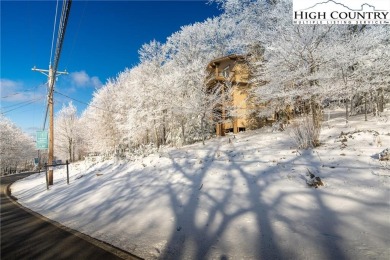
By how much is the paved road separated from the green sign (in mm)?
10374

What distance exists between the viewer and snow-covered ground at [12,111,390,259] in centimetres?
457

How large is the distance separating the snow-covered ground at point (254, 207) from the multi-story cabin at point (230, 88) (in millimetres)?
13337

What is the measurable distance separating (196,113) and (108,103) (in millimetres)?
19757

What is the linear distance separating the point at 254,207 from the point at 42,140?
51.8ft

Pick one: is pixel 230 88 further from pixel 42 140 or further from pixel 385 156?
pixel 385 156

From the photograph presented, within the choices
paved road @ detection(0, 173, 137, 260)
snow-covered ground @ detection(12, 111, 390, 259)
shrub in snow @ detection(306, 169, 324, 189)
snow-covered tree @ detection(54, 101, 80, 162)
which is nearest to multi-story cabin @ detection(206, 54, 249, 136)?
snow-covered ground @ detection(12, 111, 390, 259)

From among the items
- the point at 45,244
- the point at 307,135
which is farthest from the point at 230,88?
the point at 45,244

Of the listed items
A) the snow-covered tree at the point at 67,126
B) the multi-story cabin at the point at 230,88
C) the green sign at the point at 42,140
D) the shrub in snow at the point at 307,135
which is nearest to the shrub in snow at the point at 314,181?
the shrub in snow at the point at 307,135

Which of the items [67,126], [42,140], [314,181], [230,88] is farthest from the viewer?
[67,126]

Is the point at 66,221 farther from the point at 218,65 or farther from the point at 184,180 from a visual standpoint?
the point at 218,65

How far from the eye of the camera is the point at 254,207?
6184mm

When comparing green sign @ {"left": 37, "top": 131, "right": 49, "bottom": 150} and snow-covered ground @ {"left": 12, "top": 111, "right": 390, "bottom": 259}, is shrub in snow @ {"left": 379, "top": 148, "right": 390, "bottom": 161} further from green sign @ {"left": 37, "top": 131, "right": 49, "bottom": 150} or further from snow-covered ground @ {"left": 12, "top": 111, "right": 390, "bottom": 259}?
green sign @ {"left": 37, "top": 131, "right": 49, "bottom": 150}

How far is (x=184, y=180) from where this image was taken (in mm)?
9250

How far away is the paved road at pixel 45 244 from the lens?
4918mm
